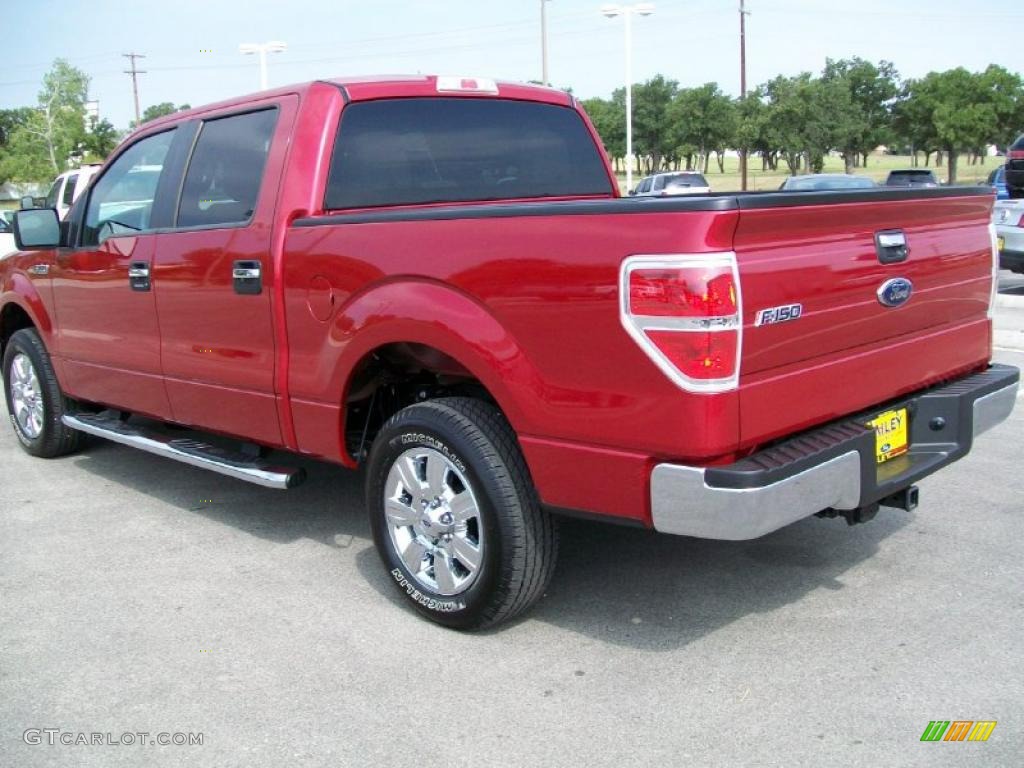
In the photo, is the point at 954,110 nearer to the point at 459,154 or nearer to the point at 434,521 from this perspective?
the point at 459,154

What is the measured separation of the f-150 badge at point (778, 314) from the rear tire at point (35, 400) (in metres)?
4.64

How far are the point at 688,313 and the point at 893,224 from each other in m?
1.09

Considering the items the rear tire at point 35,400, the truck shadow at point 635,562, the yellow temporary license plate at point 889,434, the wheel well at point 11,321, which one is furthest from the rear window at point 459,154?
the wheel well at point 11,321

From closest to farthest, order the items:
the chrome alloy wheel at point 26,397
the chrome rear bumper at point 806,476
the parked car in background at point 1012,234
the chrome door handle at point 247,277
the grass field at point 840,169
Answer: the chrome rear bumper at point 806,476, the chrome door handle at point 247,277, the chrome alloy wheel at point 26,397, the parked car in background at point 1012,234, the grass field at point 840,169

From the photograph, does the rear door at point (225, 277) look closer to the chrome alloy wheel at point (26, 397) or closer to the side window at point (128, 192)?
the side window at point (128, 192)

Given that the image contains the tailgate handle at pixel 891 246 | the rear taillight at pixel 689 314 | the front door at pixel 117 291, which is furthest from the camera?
the front door at pixel 117 291

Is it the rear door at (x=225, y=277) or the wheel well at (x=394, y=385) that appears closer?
the wheel well at (x=394, y=385)

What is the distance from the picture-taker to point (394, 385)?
421 centimetres

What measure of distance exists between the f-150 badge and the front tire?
3.18 ft

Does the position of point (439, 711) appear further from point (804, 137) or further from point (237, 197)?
point (804, 137)

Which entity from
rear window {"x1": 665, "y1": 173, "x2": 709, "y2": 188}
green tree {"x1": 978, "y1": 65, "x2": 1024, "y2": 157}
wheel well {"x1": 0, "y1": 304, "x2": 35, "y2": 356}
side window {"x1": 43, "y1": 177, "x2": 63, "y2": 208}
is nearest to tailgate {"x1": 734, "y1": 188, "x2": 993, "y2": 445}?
wheel well {"x1": 0, "y1": 304, "x2": 35, "y2": 356}

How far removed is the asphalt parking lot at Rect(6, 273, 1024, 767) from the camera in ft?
9.74

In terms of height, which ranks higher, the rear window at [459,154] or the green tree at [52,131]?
the green tree at [52,131]

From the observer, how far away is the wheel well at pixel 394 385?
3771 millimetres
